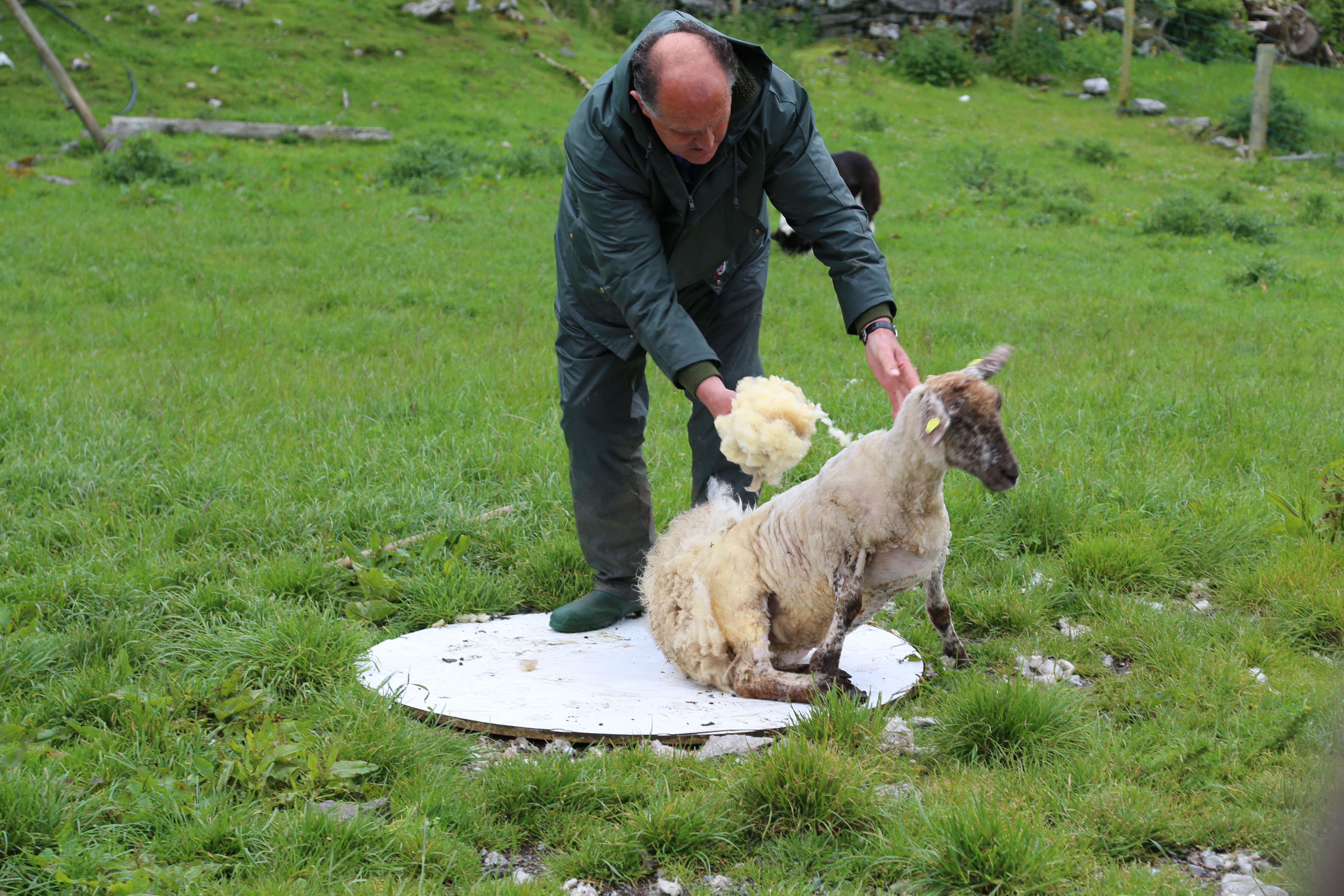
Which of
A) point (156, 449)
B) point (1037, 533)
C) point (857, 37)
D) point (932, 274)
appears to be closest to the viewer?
point (1037, 533)

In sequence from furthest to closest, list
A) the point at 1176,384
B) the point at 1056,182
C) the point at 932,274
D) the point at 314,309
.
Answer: the point at 1056,182 < the point at 932,274 < the point at 314,309 < the point at 1176,384

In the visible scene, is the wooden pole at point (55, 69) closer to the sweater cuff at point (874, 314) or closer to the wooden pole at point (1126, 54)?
the sweater cuff at point (874, 314)

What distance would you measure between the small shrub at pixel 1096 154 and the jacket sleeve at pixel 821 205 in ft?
48.9

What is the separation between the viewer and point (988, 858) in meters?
2.74

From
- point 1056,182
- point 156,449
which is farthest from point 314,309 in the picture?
point 1056,182

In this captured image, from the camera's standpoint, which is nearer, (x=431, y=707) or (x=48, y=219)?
(x=431, y=707)

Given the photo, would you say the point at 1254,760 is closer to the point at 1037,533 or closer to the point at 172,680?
the point at 1037,533

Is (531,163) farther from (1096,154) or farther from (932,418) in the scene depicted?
(932,418)

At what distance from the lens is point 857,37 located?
26.1 m

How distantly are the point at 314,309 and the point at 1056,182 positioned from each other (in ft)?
37.6

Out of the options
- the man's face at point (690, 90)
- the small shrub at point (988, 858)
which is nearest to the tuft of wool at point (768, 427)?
the man's face at point (690, 90)

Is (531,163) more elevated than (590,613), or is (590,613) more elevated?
(590,613)

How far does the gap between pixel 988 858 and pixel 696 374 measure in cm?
193

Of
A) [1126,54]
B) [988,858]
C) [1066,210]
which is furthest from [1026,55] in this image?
[988,858]
